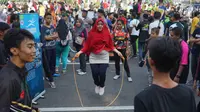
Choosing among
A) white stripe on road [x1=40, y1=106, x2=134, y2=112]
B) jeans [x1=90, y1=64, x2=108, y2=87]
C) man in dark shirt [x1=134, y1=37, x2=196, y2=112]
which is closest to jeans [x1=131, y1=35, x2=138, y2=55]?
jeans [x1=90, y1=64, x2=108, y2=87]

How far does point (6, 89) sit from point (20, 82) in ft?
0.55

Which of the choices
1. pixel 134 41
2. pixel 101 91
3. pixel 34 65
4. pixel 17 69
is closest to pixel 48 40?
pixel 34 65

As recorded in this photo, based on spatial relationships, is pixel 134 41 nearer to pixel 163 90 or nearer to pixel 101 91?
pixel 101 91

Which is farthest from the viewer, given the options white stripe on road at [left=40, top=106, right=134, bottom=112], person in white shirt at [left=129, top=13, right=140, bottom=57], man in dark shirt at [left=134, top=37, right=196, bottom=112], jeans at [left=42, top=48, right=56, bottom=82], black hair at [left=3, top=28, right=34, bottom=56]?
person in white shirt at [left=129, top=13, right=140, bottom=57]

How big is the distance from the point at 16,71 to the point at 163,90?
3.82 feet

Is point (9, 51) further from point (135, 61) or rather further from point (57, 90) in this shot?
point (135, 61)

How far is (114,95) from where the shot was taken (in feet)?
20.9

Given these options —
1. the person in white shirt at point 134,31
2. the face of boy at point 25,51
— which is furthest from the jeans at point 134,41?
the face of boy at point 25,51

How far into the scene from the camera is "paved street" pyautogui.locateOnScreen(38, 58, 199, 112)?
576 centimetres

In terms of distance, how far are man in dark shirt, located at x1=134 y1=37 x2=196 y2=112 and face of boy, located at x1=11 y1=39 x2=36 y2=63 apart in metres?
1.09

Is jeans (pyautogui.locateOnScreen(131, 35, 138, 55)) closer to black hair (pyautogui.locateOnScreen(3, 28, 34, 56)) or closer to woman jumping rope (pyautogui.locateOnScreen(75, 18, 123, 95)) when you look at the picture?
woman jumping rope (pyautogui.locateOnScreen(75, 18, 123, 95))

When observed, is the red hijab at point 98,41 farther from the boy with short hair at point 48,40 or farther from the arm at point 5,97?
the arm at point 5,97

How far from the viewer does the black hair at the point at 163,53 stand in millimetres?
1913

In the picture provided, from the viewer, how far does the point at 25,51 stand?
2.48m
